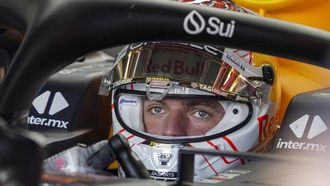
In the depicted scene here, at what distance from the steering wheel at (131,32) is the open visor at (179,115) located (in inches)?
41.3

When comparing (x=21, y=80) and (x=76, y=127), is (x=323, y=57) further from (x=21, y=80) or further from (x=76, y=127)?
(x=76, y=127)

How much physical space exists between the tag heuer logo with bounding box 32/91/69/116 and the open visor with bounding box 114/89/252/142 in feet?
0.62

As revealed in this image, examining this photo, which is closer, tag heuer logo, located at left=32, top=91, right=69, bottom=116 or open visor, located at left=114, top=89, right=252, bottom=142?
open visor, located at left=114, top=89, right=252, bottom=142

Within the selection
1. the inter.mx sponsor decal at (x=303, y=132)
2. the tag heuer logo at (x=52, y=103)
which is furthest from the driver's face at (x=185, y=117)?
the tag heuer logo at (x=52, y=103)

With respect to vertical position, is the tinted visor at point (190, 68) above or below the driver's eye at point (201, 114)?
above

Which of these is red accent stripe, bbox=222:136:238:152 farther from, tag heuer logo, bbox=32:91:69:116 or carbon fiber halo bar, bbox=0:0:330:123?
carbon fiber halo bar, bbox=0:0:330:123

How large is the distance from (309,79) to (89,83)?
0.57 m

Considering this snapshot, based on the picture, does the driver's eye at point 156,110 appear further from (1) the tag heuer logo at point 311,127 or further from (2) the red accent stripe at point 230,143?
(1) the tag heuer logo at point 311,127

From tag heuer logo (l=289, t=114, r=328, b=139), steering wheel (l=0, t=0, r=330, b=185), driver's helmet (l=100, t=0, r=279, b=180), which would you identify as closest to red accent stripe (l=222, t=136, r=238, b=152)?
driver's helmet (l=100, t=0, r=279, b=180)

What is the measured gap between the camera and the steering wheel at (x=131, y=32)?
2.08 ft

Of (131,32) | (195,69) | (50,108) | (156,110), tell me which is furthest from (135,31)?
(50,108)

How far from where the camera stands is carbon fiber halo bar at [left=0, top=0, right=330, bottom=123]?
2.08ft

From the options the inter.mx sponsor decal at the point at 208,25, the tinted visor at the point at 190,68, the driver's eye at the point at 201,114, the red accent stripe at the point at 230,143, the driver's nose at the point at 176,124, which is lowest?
the red accent stripe at the point at 230,143

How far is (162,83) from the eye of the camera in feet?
5.66
